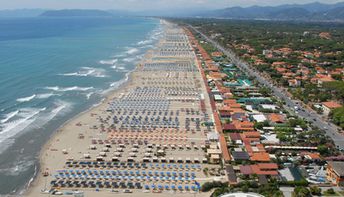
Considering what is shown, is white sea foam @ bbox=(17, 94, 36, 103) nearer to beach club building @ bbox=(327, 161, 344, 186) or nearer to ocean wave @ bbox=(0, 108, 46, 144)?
ocean wave @ bbox=(0, 108, 46, 144)

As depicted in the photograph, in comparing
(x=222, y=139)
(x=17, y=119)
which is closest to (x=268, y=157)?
(x=222, y=139)

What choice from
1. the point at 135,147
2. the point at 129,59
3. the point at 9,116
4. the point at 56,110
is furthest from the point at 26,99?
the point at 129,59

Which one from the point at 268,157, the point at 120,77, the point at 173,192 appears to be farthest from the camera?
the point at 120,77

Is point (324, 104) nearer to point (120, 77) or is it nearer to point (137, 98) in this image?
point (137, 98)

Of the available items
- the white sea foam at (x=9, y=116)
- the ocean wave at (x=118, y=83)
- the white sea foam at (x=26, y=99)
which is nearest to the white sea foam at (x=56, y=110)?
the white sea foam at (x=9, y=116)

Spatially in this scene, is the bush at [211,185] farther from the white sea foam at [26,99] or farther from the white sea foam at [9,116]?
the white sea foam at [26,99]

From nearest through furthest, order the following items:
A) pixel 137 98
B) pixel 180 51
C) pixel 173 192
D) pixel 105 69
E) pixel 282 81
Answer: pixel 173 192, pixel 137 98, pixel 282 81, pixel 105 69, pixel 180 51

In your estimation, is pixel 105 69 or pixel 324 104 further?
pixel 105 69

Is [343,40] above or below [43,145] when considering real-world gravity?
above
